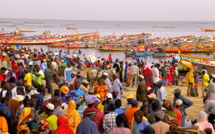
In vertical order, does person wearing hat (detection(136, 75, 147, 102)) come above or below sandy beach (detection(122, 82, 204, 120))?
above

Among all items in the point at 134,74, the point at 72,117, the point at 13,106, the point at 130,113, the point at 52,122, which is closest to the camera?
the point at 52,122

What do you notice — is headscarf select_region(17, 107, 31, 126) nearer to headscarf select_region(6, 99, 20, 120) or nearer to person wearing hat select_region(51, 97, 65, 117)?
person wearing hat select_region(51, 97, 65, 117)

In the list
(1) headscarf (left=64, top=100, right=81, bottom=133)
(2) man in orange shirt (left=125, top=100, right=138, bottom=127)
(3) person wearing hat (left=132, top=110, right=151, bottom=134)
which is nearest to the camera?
(3) person wearing hat (left=132, top=110, right=151, bottom=134)

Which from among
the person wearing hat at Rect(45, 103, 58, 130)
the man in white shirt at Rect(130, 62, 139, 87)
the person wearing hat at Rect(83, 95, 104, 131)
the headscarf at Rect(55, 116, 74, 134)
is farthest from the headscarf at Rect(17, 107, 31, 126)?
the man in white shirt at Rect(130, 62, 139, 87)

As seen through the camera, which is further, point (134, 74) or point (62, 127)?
point (134, 74)

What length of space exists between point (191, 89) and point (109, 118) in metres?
7.16

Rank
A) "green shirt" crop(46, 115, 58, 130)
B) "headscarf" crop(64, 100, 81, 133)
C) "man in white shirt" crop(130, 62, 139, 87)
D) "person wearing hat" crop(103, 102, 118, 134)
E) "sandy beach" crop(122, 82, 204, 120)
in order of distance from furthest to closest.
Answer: "man in white shirt" crop(130, 62, 139, 87)
"sandy beach" crop(122, 82, 204, 120)
"headscarf" crop(64, 100, 81, 133)
"person wearing hat" crop(103, 102, 118, 134)
"green shirt" crop(46, 115, 58, 130)

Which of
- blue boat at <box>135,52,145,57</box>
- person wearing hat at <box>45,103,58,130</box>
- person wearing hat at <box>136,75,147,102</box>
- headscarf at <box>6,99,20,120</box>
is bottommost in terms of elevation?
blue boat at <box>135,52,145,57</box>

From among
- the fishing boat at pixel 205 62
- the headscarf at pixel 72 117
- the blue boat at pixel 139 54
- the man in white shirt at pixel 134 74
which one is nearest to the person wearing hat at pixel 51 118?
the headscarf at pixel 72 117

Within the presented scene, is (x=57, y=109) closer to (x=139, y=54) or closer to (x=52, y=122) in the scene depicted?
(x=52, y=122)

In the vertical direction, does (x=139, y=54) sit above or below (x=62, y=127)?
below

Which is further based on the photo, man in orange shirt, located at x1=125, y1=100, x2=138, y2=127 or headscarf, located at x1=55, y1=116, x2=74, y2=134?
man in orange shirt, located at x1=125, y1=100, x2=138, y2=127

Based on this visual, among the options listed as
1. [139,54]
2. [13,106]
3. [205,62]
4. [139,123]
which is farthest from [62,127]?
[139,54]

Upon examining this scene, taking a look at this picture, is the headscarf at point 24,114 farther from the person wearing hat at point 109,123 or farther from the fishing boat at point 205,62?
the fishing boat at point 205,62
